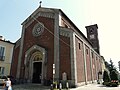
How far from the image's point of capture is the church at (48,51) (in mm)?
18453

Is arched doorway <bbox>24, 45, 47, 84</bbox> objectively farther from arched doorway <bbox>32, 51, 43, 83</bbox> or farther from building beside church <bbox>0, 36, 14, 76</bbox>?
building beside church <bbox>0, 36, 14, 76</bbox>

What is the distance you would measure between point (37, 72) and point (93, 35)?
89.4 ft

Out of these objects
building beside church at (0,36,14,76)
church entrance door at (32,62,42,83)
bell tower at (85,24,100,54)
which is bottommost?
church entrance door at (32,62,42,83)

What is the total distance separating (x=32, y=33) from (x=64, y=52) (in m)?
8.04

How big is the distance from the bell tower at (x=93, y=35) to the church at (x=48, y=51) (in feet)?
58.1

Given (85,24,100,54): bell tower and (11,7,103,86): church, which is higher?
(85,24,100,54): bell tower

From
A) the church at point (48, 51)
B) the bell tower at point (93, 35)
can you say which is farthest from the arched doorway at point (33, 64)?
the bell tower at point (93, 35)

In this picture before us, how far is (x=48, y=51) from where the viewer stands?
20.3 m

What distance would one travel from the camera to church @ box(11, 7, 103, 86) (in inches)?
727

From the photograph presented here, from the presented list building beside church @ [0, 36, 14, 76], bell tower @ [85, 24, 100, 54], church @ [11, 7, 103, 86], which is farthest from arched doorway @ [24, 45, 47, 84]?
bell tower @ [85, 24, 100, 54]

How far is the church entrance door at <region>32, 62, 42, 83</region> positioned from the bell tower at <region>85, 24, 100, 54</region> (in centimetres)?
2496

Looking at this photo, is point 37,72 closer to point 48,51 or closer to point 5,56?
point 48,51

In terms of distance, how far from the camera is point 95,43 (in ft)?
140

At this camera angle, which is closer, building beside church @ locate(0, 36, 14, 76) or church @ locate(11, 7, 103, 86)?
church @ locate(11, 7, 103, 86)
